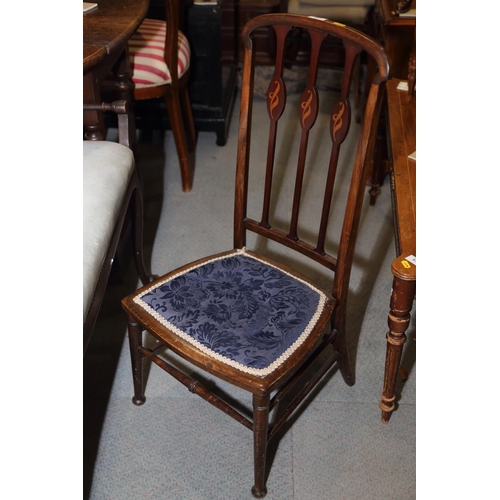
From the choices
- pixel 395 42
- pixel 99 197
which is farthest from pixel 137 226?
pixel 395 42

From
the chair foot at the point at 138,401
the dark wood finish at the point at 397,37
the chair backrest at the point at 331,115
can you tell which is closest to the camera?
the chair backrest at the point at 331,115

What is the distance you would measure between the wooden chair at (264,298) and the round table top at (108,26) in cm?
58

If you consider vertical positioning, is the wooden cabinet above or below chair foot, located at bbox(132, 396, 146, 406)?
above

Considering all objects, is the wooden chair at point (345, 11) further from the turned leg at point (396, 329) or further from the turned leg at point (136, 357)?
the turned leg at point (136, 357)

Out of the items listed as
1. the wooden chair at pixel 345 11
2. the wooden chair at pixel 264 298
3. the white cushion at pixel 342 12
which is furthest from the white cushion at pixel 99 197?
the white cushion at pixel 342 12

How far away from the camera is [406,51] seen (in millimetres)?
2803

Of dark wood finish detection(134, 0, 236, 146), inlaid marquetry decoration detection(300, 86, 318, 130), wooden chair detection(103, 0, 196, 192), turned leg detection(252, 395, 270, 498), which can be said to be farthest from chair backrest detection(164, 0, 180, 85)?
turned leg detection(252, 395, 270, 498)

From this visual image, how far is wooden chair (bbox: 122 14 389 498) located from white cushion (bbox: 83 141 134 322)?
148 millimetres

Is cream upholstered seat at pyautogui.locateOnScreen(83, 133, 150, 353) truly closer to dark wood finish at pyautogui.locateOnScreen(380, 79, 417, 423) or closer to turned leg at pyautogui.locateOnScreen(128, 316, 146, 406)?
turned leg at pyautogui.locateOnScreen(128, 316, 146, 406)

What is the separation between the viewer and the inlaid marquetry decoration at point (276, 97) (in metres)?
1.74

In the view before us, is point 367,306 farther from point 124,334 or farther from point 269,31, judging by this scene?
point 269,31

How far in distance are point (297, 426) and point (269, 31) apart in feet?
10.4

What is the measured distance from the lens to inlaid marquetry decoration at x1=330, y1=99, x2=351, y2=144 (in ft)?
5.32
